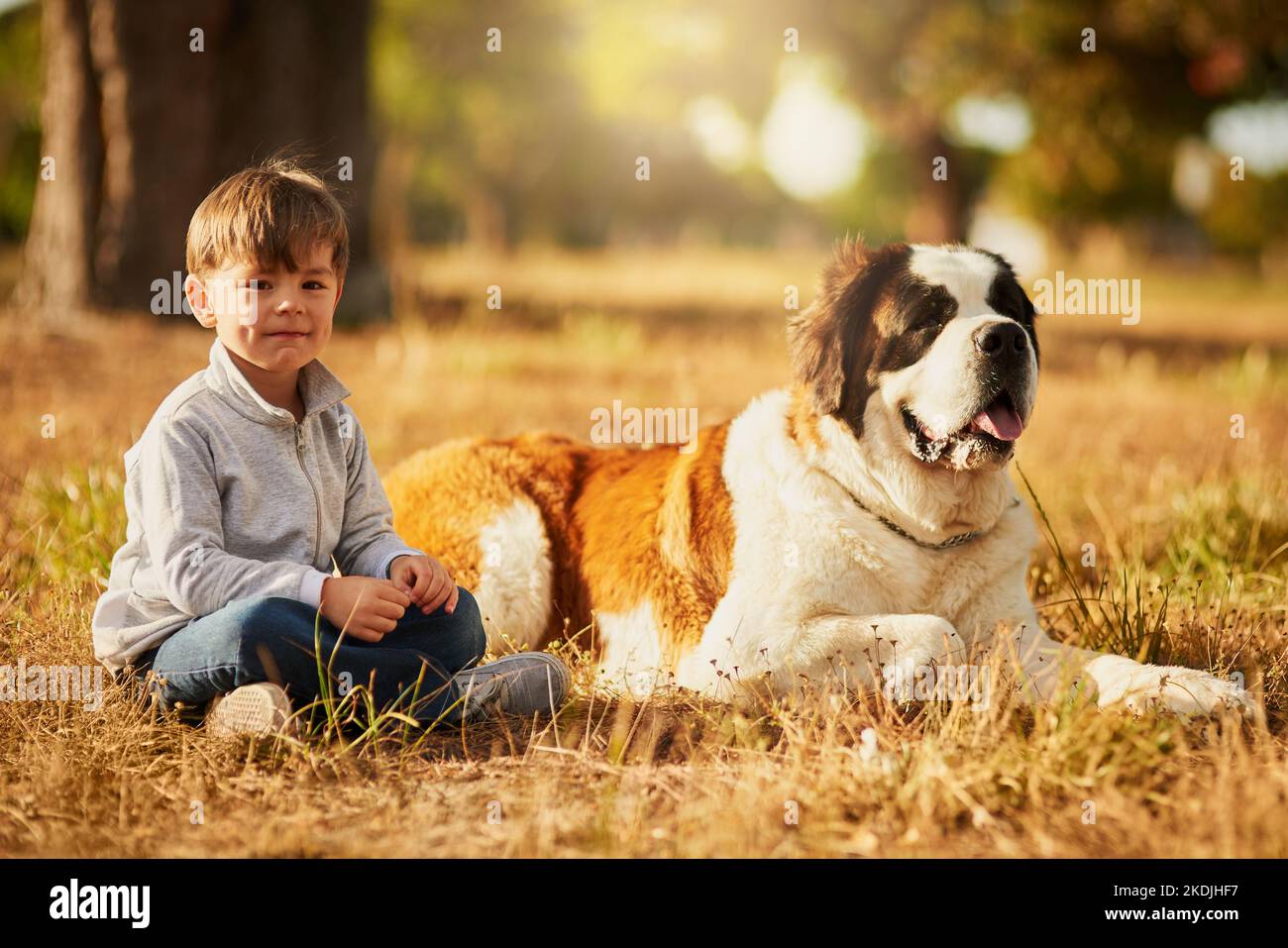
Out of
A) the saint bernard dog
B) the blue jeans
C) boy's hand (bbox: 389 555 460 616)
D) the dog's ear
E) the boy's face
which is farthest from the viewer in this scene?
the dog's ear

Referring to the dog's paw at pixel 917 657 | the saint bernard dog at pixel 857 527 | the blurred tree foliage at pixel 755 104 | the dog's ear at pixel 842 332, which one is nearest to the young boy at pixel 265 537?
the saint bernard dog at pixel 857 527

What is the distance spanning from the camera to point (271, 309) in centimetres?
311

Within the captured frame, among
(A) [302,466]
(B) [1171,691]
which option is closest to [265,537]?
(A) [302,466]

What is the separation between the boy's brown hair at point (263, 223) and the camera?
3074mm

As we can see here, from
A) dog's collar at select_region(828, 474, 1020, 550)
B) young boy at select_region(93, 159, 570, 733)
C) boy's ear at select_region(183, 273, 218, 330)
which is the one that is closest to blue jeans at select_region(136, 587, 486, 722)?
young boy at select_region(93, 159, 570, 733)

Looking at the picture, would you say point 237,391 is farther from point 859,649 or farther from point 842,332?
point 859,649

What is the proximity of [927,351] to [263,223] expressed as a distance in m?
1.89

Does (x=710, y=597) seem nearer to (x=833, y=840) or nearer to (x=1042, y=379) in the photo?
(x=833, y=840)

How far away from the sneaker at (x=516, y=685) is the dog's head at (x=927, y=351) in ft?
3.78

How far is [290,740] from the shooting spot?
2.99 m

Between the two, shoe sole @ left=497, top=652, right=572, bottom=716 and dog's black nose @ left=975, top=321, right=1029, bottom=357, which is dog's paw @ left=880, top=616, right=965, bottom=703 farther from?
shoe sole @ left=497, top=652, right=572, bottom=716

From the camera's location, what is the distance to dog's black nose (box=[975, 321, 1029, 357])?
3.26 meters

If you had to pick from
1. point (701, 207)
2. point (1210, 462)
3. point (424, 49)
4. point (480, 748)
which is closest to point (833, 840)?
point (480, 748)

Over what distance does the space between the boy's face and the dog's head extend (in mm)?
1481
